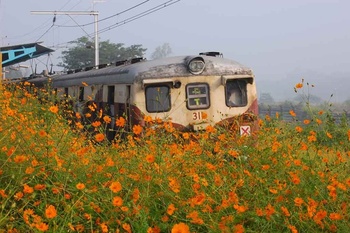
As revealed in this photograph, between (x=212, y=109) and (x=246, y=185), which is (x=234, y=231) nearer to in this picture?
(x=246, y=185)

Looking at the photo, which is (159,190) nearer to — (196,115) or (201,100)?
(196,115)

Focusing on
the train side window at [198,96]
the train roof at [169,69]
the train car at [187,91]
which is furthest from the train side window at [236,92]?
the train side window at [198,96]

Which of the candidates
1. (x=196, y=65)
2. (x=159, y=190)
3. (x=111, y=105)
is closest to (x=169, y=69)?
(x=196, y=65)

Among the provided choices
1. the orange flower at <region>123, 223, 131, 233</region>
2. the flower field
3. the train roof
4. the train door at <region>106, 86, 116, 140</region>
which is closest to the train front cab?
the train roof

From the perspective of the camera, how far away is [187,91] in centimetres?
905

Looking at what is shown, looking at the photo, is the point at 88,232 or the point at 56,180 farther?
the point at 56,180

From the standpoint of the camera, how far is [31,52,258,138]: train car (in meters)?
8.70

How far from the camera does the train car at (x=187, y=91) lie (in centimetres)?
870

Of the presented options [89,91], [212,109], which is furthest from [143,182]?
[89,91]

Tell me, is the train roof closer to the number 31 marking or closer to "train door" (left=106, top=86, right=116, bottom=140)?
"train door" (left=106, top=86, right=116, bottom=140)

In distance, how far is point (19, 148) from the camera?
15.0 feet

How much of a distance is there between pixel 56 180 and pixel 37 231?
111 centimetres

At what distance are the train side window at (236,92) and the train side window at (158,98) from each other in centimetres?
120

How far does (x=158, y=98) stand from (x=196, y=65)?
0.95m
